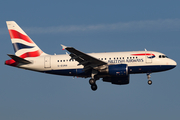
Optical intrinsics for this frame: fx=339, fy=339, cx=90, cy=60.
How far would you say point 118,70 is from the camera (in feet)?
149

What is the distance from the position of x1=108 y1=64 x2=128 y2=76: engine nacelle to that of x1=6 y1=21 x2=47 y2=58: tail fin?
38.1 feet

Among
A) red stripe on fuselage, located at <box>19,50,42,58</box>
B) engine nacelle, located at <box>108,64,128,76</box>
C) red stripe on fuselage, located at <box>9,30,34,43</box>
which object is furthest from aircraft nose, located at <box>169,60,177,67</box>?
red stripe on fuselage, located at <box>9,30,34,43</box>

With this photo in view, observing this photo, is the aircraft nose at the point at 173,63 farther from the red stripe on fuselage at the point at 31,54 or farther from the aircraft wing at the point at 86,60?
the red stripe on fuselage at the point at 31,54

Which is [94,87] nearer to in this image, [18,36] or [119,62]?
[119,62]

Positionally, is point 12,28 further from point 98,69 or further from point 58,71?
point 98,69

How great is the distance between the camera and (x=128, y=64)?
46.8 m

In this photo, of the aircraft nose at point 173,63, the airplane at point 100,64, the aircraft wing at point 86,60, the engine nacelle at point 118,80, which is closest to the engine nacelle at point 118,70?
the airplane at point 100,64

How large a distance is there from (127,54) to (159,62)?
4.55 m

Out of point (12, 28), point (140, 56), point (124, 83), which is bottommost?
point (124, 83)

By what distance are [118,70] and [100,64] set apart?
2643mm

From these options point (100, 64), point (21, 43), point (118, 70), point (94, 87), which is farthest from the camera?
point (21, 43)

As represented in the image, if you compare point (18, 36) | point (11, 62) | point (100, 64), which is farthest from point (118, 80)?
point (18, 36)

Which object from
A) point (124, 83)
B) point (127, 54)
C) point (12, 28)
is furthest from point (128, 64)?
point (12, 28)

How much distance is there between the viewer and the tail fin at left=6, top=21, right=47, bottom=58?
168ft
